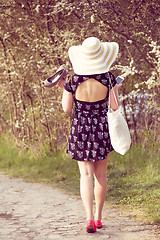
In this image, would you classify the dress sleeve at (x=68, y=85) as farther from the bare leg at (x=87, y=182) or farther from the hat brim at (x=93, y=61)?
the bare leg at (x=87, y=182)

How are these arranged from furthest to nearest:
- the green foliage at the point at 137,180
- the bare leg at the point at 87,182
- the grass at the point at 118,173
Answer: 1. the grass at the point at 118,173
2. the green foliage at the point at 137,180
3. the bare leg at the point at 87,182

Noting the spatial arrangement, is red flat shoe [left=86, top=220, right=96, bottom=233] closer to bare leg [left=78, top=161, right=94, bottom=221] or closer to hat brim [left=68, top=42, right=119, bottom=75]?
bare leg [left=78, top=161, right=94, bottom=221]

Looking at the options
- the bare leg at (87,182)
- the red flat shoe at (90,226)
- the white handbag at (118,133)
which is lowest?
the red flat shoe at (90,226)

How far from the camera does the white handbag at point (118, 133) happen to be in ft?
13.3

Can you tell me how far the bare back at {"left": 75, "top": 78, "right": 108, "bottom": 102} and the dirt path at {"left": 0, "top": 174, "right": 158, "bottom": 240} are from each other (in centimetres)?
131

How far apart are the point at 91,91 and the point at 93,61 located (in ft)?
0.94

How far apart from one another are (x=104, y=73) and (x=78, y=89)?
0.29 metres

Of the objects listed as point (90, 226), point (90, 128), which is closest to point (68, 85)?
point (90, 128)

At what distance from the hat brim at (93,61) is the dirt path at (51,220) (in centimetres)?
157

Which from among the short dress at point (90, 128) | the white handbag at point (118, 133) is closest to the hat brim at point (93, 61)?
the short dress at point (90, 128)

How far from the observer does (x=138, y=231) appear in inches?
167

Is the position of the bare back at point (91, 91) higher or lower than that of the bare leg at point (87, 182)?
higher

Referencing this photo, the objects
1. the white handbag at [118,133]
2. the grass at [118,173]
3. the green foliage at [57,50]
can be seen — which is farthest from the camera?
the green foliage at [57,50]

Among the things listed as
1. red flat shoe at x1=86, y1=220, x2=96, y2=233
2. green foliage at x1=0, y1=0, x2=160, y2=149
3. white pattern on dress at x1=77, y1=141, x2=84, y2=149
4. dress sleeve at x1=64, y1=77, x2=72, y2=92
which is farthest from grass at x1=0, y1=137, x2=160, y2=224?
dress sleeve at x1=64, y1=77, x2=72, y2=92
